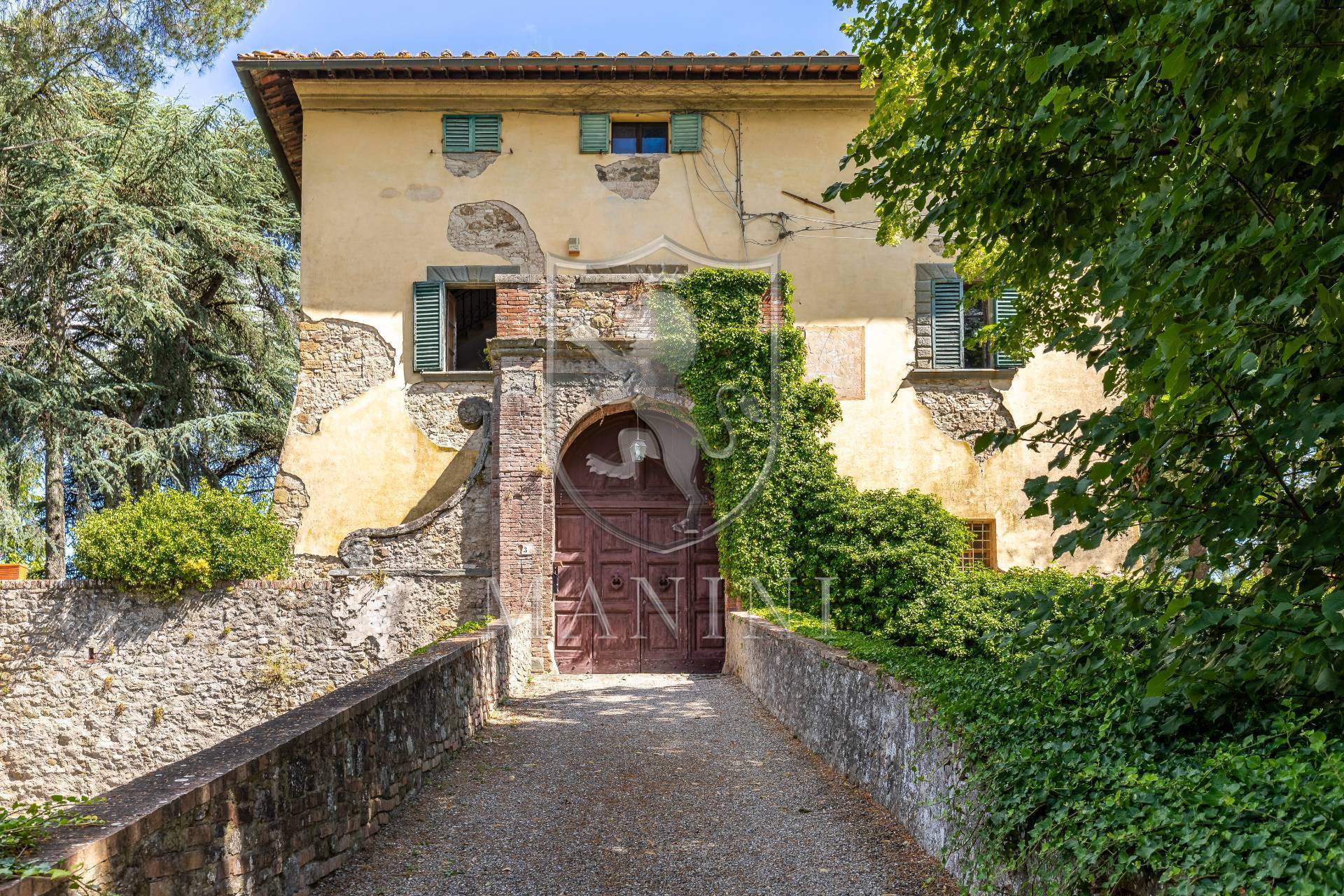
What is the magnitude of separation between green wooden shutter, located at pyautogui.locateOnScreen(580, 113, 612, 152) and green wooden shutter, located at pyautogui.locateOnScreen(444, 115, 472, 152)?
1563 mm

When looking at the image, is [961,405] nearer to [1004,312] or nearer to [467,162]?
[1004,312]

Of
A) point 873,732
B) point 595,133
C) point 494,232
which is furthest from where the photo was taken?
point 595,133

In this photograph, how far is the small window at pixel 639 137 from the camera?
14.6 m

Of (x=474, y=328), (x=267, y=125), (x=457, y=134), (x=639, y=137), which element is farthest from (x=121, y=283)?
(x=639, y=137)

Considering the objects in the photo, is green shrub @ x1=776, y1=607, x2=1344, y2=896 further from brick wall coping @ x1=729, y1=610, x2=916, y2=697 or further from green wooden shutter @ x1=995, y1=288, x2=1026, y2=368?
green wooden shutter @ x1=995, y1=288, x2=1026, y2=368

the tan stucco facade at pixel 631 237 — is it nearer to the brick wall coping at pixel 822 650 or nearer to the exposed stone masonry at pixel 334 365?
the exposed stone masonry at pixel 334 365

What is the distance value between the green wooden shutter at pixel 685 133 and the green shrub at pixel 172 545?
24.9ft

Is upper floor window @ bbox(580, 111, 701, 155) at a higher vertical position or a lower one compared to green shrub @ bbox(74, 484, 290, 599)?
higher

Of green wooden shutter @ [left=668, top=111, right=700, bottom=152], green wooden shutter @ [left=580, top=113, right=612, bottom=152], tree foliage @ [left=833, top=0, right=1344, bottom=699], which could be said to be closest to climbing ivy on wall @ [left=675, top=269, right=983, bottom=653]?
green wooden shutter @ [left=668, top=111, right=700, bottom=152]

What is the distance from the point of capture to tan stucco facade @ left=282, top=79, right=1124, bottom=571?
1393 cm

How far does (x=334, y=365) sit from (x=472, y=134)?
3753mm

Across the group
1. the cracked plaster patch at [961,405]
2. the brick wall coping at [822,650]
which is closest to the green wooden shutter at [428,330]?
the brick wall coping at [822,650]

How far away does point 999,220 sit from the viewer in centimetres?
471

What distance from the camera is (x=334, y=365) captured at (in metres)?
14.0
